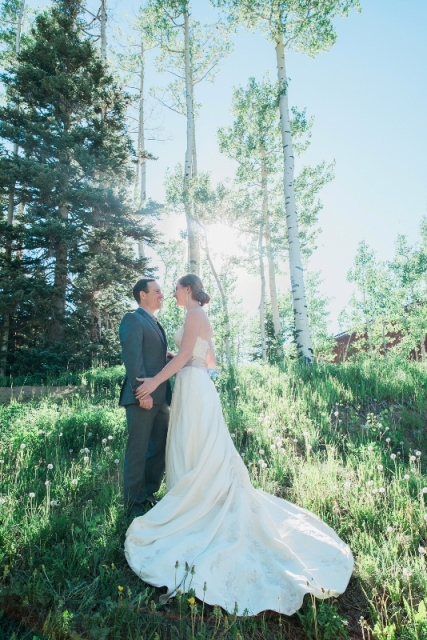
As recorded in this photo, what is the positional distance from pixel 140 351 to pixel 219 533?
1.89 meters

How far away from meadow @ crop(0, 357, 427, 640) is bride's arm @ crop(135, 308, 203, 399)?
3.99 feet

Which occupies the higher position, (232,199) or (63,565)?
(232,199)

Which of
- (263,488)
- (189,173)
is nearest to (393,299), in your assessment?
(189,173)

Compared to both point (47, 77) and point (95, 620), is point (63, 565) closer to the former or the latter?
point (95, 620)

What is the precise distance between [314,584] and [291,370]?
19.4 feet

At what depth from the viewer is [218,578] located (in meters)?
3.08

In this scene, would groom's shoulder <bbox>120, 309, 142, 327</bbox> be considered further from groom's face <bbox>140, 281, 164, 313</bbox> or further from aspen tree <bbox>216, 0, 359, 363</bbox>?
aspen tree <bbox>216, 0, 359, 363</bbox>

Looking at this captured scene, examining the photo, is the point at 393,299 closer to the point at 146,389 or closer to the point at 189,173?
the point at 189,173

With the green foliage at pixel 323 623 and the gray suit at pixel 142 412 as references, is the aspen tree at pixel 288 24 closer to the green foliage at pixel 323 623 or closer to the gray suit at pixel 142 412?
the gray suit at pixel 142 412

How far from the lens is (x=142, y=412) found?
4.35 meters

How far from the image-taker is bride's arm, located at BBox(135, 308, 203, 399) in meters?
4.22

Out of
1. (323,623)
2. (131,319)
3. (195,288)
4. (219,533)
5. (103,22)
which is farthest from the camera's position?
(103,22)

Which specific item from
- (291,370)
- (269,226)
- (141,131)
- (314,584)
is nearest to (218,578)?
(314,584)

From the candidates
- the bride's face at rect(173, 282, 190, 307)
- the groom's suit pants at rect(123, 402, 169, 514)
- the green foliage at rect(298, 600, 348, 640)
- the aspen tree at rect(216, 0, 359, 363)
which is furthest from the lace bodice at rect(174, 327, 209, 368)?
→ the aspen tree at rect(216, 0, 359, 363)
